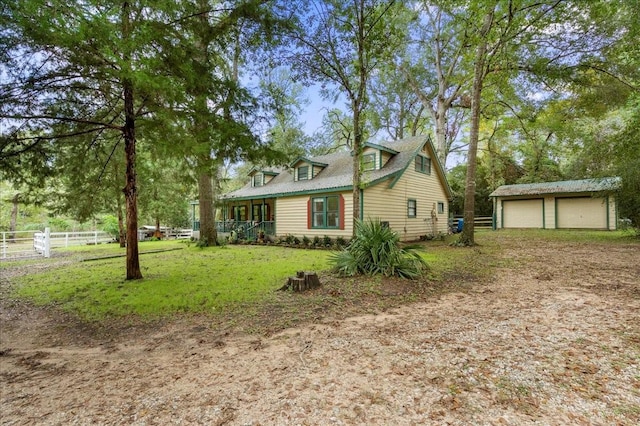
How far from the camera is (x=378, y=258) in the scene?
6.98 m

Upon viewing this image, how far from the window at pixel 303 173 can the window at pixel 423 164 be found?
5.89 m

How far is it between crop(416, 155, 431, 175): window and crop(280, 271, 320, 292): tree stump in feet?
38.7

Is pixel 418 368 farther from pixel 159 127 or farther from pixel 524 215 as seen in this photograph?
pixel 524 215

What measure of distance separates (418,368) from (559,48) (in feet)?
48.5

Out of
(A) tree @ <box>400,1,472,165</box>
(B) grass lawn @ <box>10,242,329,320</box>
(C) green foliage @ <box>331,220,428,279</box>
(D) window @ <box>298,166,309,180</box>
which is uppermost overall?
(A) tree @ <box>400,1,472,165</box>

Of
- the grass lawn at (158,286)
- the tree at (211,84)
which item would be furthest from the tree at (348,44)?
the grass lawn at (158,286)

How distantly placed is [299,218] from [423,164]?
23.9ft

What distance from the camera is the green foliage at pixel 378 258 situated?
22.1ft

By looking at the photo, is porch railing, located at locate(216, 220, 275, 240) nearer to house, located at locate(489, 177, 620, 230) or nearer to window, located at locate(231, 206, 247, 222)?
window, located at locate(231, 206, 247, 222)

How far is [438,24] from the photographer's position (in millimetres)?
19031

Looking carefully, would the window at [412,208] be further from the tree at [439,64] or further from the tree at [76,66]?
the tree at [76,66]

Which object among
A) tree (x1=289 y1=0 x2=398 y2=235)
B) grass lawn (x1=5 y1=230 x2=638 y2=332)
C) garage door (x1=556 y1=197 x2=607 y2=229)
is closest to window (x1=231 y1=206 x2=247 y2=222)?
grass lawn (x1=5 y1=230 x2=638 y2=332)

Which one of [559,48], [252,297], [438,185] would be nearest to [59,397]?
[252,297]

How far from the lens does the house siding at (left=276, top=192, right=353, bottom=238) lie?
44.6 feet
